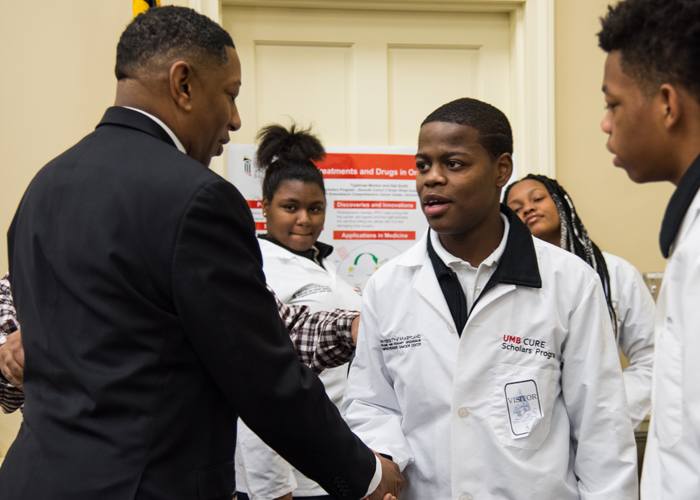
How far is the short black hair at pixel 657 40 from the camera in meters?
0.81

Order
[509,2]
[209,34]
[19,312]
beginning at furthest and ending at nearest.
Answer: [509,2] → [209,34] → [19,312]

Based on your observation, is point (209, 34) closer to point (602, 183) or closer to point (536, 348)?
point (536, 348)

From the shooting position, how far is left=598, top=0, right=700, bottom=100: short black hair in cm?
81

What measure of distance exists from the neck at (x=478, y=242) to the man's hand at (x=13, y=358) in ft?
3.74

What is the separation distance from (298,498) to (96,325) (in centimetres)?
141

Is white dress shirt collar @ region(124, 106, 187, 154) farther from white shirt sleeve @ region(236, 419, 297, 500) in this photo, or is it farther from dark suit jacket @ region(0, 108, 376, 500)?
white shirt sleeve @ region(236, 419, 297, 500)

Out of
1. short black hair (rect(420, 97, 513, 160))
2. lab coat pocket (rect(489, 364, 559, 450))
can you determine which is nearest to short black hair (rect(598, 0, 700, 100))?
short black hair (rect(420, 97, 513, 160))

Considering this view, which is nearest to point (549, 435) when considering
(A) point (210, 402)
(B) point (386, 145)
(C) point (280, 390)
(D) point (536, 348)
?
(D) point (536, 348)

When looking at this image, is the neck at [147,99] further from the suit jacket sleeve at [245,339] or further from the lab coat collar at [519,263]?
the lab coat collar at [519,263]

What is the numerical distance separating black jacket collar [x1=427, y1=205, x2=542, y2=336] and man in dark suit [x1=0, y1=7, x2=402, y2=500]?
50cm

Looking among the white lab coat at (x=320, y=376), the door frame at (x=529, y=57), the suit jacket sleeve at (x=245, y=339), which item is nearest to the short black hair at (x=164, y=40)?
the suit jacket sleeve at (x=245, y=339)

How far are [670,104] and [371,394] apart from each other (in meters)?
0.95

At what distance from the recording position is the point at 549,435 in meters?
1.34

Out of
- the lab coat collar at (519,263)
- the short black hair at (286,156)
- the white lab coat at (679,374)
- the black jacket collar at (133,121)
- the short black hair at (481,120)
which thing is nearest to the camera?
the white lab coat at (679,374)
